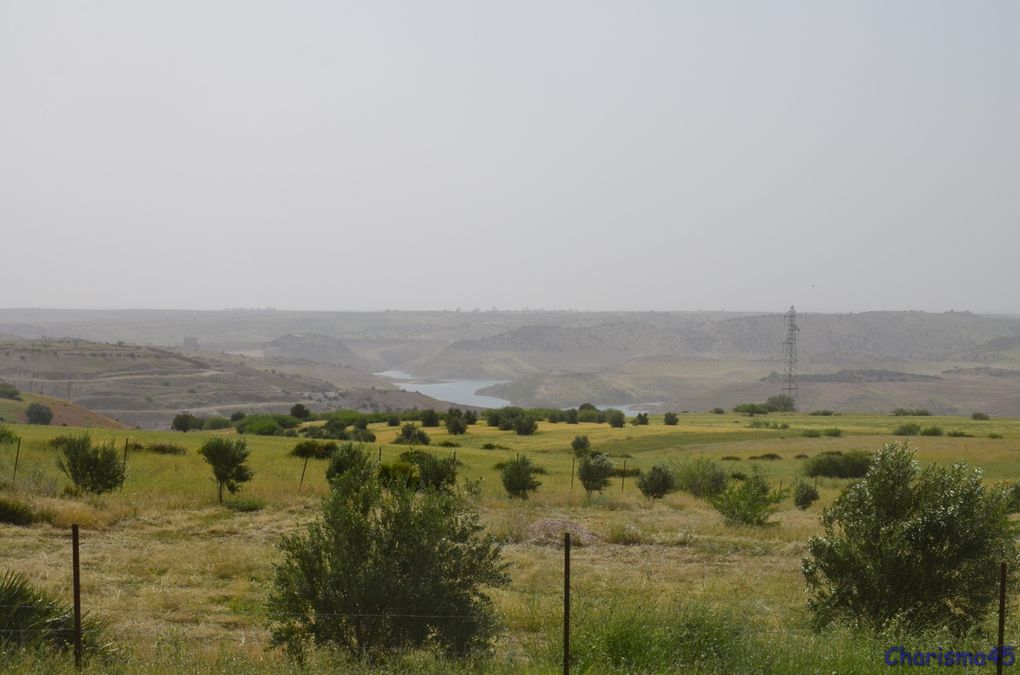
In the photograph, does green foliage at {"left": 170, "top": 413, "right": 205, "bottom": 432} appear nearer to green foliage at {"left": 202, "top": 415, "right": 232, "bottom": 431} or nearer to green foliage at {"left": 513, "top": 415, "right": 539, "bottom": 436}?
green foliage at {"left": 202, "top": 415, "right": 232, "bottom": 431}

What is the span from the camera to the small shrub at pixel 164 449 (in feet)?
125

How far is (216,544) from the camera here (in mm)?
18641

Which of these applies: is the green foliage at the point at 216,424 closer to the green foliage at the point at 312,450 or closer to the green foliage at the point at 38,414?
the green foliage at the point at 38,414

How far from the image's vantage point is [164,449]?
38938mm

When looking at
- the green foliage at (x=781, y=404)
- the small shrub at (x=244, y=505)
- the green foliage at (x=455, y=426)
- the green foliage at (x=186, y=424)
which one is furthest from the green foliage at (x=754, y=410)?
the small shrub at (x=244, y=505)

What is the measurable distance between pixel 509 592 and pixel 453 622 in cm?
508

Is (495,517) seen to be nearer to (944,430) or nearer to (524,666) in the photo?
(524,666)

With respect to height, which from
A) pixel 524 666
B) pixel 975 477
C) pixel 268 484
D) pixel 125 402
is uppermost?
pixel 975 477

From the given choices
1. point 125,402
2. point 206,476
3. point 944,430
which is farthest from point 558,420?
point 125,402

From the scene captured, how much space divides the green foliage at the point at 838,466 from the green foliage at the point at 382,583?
143ft

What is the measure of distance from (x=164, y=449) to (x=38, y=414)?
47.9 m

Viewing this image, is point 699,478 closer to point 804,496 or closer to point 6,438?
point 804,496

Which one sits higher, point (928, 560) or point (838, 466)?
point (928, 560)

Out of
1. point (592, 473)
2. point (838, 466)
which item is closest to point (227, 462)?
point (592, 473)
